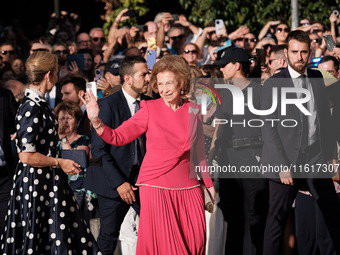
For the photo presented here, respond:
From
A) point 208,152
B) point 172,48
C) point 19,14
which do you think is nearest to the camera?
point 208,152

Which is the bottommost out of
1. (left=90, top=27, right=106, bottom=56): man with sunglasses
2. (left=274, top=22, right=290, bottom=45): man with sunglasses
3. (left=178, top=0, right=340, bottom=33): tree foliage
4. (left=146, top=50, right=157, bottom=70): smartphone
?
(left=146, top=50, right=157, bottom=70): smartphone

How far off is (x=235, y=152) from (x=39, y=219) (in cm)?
269

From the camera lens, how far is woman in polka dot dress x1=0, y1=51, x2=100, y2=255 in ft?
22.3

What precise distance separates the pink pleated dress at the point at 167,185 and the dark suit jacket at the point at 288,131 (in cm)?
120

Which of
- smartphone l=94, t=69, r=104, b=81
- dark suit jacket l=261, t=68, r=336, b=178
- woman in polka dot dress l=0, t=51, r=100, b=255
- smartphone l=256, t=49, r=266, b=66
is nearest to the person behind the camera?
woman in polka dot dress l=0, t=51, r=100, b=255

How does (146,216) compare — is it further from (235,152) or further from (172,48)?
(172,48)

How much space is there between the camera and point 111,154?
8125mm

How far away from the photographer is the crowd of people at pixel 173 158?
6.94 m

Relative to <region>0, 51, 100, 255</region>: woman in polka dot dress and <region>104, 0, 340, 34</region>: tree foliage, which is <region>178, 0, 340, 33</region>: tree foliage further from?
<region>0, 51, 100, 255</region>: woman in polka dot dress

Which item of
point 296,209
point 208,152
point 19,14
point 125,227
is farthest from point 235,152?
point 19,14

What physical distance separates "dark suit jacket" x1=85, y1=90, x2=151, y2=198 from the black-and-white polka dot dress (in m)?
1.02

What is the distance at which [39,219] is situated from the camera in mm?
6887

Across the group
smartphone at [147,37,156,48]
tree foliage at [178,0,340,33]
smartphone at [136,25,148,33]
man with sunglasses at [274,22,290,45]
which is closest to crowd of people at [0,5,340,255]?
smartphone at [147,37,156,48]

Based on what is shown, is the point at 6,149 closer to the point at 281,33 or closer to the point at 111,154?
the point at 111,154
